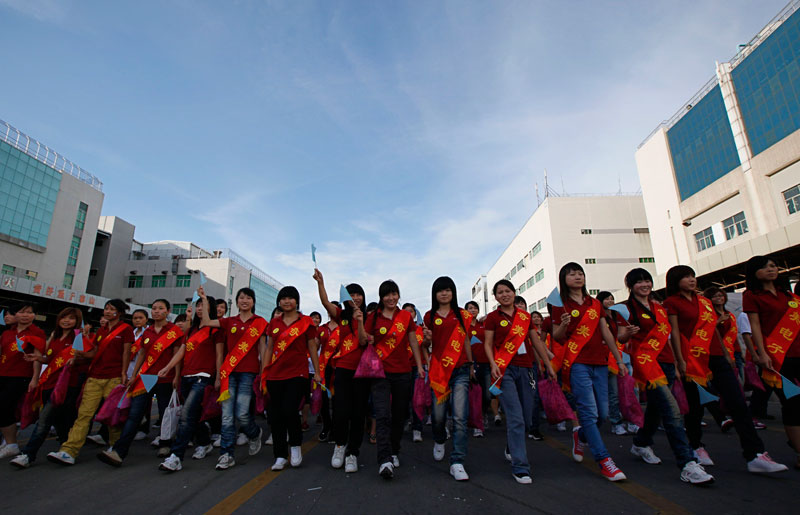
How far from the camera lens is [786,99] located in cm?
2280

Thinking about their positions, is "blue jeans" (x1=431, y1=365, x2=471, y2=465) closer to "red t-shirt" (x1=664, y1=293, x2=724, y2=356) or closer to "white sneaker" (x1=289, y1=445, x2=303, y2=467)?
"white sneaker" (x1=289, y1=445, x2=303, y2=467)

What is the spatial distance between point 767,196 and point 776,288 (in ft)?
88.9

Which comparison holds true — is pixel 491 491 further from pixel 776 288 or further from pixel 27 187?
pixel 27 187

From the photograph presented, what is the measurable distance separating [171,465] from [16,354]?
2.40 metres

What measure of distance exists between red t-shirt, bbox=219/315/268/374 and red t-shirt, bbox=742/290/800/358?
4.72 m

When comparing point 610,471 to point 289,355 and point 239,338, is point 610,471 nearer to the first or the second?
point 289,355

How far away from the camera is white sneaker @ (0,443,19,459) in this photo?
14.1 feet

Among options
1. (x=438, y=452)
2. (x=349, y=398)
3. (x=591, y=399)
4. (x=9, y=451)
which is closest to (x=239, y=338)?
(x=349, y=398)

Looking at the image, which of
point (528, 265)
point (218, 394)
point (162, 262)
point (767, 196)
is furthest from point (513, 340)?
point (162, 262)

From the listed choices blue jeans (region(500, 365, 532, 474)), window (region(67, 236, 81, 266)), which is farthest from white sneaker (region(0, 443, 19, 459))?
window (region(67, 236, 81, 266))

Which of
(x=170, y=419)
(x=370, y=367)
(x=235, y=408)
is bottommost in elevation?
(x=170, y=419)

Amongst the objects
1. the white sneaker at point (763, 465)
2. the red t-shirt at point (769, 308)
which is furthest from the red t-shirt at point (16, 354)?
the red t-shirt at point (769, 308)

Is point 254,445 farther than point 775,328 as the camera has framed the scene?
Yes

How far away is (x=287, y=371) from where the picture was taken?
4000mm
